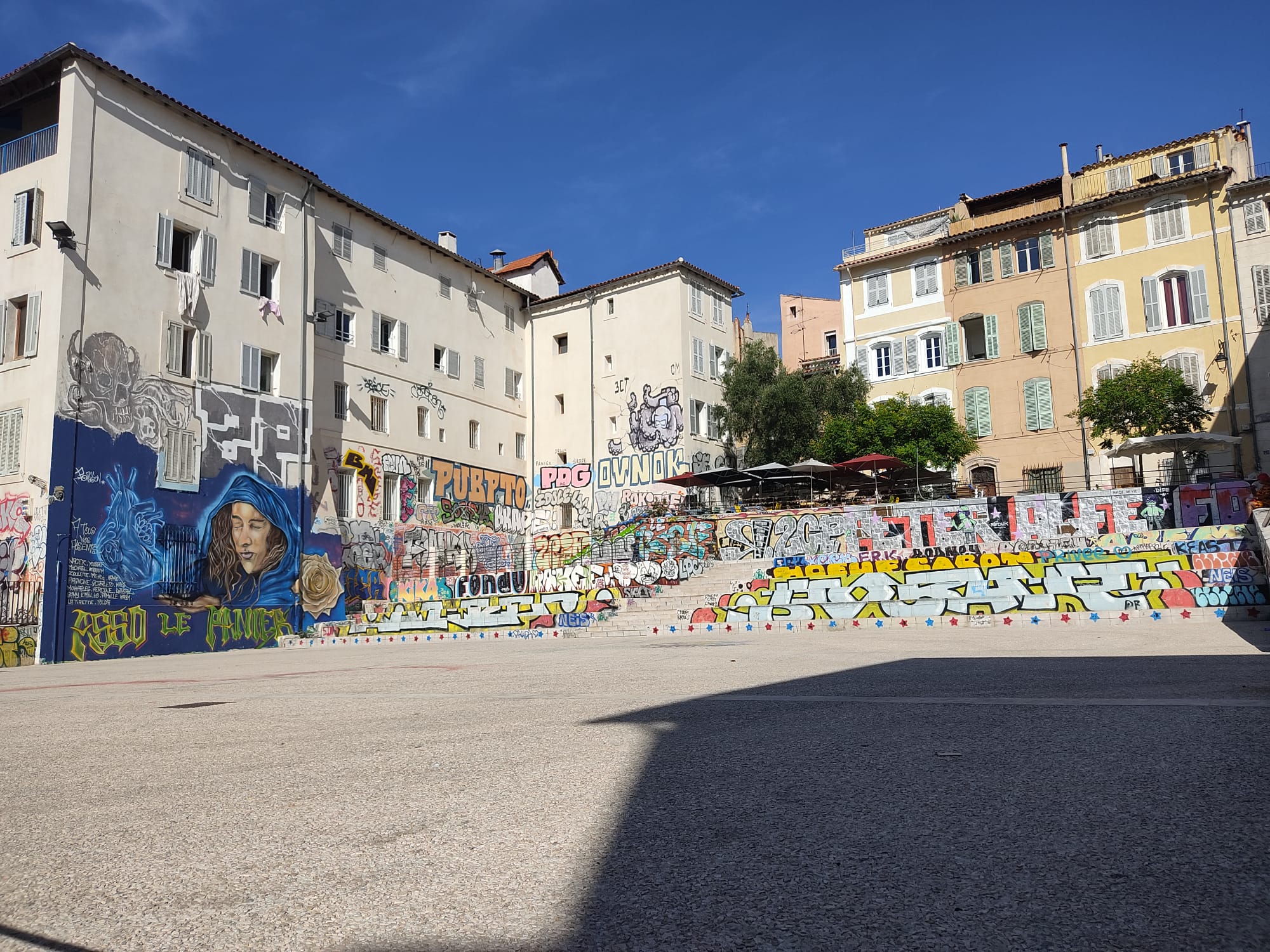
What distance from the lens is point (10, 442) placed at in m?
→ 25.3

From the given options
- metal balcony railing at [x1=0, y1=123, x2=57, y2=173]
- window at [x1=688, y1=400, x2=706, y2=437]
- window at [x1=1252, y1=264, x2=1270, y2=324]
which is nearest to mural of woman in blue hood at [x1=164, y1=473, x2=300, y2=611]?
metal balcony railing at [x1=0, y1=123, x2=57, y2=173]

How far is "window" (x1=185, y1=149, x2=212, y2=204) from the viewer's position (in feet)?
96.0

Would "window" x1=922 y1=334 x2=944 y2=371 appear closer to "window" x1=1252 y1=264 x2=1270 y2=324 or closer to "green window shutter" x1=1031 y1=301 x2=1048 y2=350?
"green window shutter" x1=1031 y1=301 x2=1048 y2=350

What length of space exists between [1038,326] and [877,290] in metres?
7.82

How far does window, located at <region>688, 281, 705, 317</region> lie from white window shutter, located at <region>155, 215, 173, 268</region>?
20947 millimetres

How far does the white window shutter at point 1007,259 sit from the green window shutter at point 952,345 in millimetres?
2888

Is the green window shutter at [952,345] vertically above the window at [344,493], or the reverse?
the green window shutter at [952,345]

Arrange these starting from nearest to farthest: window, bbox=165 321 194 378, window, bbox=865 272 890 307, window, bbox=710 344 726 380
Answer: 1. window, bbox=165 321 194 378
2. window, bbox=710 344 726 380
3. window, bbox=865 272 890 307

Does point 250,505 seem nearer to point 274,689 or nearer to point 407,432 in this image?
point 407,432

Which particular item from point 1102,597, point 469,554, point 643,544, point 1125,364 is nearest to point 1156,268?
point 1125,364

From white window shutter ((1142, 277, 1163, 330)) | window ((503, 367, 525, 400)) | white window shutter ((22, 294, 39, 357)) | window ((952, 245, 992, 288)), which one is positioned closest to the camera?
white window shutter ((22, 294, 39, 357))

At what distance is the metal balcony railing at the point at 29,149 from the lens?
26.4 metres

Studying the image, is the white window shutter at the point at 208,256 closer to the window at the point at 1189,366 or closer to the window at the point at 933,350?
the window at the point at 933,350

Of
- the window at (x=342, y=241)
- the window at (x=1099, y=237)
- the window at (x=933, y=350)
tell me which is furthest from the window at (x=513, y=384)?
the window at (x=1099, y=237)
